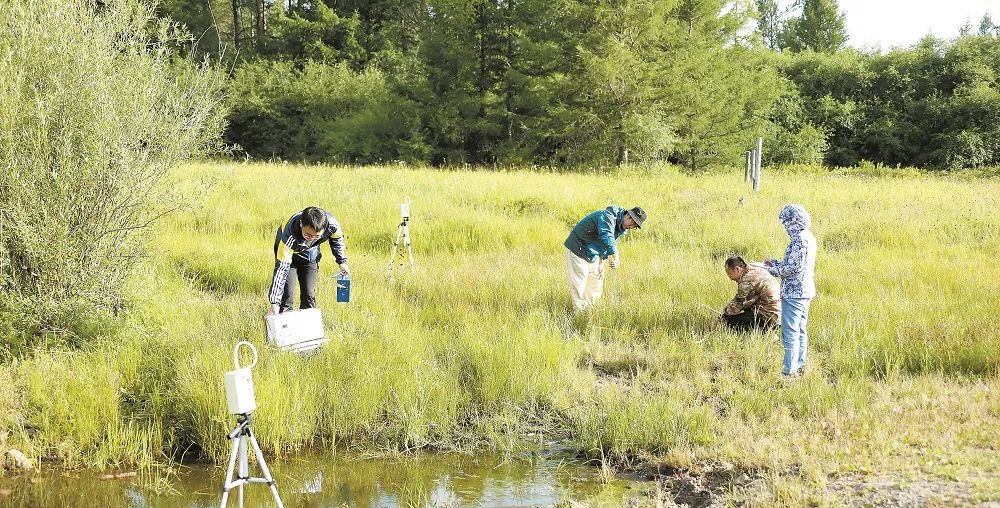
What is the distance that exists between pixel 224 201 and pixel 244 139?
27.3m

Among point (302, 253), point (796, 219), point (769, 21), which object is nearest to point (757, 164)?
point (796, 219)

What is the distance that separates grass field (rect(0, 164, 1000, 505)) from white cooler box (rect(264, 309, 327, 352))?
14 cm

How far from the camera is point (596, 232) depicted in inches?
365

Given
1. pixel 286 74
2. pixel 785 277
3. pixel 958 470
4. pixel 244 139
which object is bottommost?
pixel 958 470

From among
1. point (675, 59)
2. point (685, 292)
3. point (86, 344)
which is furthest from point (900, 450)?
point (675, 59)

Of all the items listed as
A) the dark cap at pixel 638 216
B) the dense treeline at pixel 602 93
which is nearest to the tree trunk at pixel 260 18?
the dense treeline at pixel 602 93

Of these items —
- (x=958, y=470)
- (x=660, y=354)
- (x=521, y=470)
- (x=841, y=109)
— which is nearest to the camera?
(x=958, y=470)

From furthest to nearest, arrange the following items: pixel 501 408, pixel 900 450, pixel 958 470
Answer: pixel 501 408 → pixel 900 450 → pixel 958 470

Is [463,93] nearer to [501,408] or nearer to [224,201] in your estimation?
[224,201]

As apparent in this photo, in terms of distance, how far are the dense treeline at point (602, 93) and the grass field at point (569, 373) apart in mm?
14404

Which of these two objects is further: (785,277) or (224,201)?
(224,201)

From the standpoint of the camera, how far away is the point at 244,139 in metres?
40.9

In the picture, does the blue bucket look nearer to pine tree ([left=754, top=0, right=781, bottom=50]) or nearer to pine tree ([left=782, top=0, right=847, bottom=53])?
pine tree ([left=782, top=0, right=847, bottom=53])

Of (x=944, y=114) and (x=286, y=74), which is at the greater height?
(x=286, y=74)
